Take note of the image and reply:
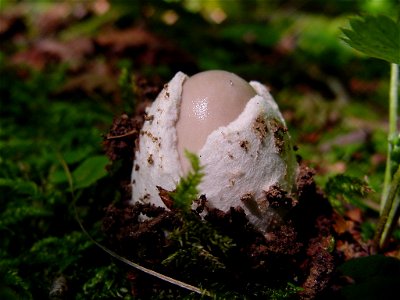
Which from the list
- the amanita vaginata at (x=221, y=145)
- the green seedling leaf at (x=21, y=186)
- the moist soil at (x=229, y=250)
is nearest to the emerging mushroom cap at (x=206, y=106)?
the amanita vaginata at (x=221, y=145)

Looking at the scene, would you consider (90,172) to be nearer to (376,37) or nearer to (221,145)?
(221,145)

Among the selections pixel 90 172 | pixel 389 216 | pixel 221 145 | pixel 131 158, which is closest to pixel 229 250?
pixel 221 145

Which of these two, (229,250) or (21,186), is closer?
(229,250)

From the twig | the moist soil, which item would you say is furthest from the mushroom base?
the twig

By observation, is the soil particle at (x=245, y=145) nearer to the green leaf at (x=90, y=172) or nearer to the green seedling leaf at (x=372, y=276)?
the green seedling leaf at (x=372, y=276)

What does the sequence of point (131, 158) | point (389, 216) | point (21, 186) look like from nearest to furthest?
point (389, 216), point (131, 158), point (21, 186)

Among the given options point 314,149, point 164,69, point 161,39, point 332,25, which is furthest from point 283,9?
point 314,149
